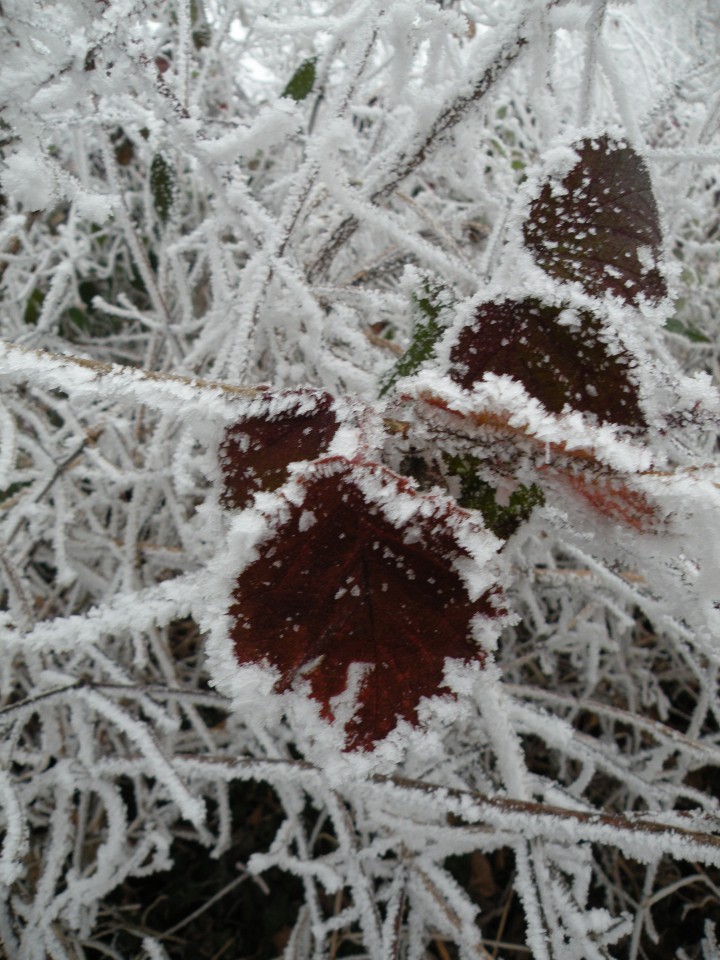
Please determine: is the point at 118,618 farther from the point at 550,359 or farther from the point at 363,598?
the point at 550,359

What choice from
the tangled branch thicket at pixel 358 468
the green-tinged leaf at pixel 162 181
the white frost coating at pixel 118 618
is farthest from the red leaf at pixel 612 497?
the green-tinged leaf at pixel 162 181

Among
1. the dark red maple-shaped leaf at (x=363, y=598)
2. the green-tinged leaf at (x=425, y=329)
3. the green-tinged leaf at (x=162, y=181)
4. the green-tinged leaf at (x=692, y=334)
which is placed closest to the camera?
the dark red maple-shaped leaf at (x=363, y=598)

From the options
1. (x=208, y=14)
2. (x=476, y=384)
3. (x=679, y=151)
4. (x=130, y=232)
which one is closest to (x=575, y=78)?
(x=208, y=14)

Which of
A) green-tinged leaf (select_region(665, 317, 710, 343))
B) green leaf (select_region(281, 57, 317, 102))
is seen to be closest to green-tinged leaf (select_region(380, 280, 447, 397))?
green leaf (select_region(281, 57, 317, 102))

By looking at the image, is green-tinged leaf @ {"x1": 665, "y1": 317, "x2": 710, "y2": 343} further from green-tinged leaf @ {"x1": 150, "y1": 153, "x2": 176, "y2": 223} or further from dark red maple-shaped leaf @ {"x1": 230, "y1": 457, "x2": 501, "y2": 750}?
dark red maple-shaped leaf @ {"x1": 230, "y1": 457, "x2": 501, "y2": 750}

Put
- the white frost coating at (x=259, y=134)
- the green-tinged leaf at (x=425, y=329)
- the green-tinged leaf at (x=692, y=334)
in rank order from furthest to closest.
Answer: the green-tinged leaf at (x=692, y=334)
the white frost coating at (x=259, y=134)
the green-tinged leaf at (x=425, y=329)

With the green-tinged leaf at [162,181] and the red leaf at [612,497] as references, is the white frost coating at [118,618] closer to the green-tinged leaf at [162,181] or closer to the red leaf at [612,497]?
the red leaf at [612,497]

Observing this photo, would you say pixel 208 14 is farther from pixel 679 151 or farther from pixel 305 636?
pixel 305 636
